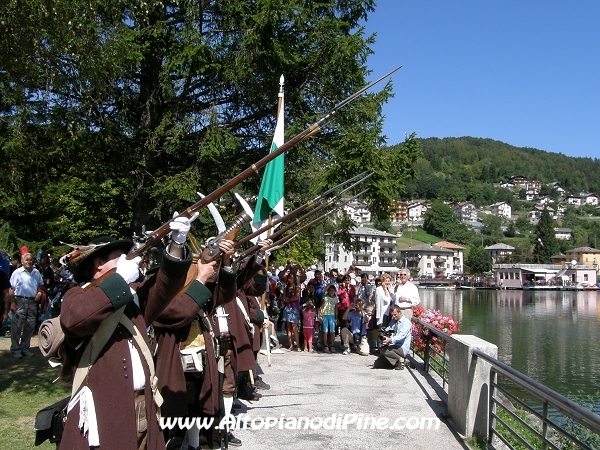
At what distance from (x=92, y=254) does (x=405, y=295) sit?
29.5 ft

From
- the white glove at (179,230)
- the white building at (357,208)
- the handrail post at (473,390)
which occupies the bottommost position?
the handrail post at (473,390)

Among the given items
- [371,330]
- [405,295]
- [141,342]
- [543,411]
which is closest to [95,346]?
[141,342]

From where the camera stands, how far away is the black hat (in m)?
4.10

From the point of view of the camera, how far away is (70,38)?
1026 cm

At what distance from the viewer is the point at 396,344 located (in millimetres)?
12016

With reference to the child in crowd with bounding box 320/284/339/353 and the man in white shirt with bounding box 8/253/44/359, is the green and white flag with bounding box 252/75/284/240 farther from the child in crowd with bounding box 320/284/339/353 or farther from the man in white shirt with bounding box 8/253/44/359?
the child in crowd with bounding box 320/284/339/353

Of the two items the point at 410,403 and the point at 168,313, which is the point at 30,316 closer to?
the point at 410,403

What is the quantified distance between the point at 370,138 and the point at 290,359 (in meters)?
6.99

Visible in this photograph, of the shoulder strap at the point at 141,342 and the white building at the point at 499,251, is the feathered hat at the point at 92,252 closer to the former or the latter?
the shoulder strap at the point at 141,342

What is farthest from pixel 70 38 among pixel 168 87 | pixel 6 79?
pixel 168 87

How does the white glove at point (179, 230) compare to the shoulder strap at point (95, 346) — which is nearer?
the shoulder strap at point (95, 346)

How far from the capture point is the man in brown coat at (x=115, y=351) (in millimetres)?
3691

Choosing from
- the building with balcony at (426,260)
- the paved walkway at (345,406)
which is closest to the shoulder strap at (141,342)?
the paved walkway at (345,406)

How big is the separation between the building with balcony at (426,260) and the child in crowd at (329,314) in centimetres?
13464
